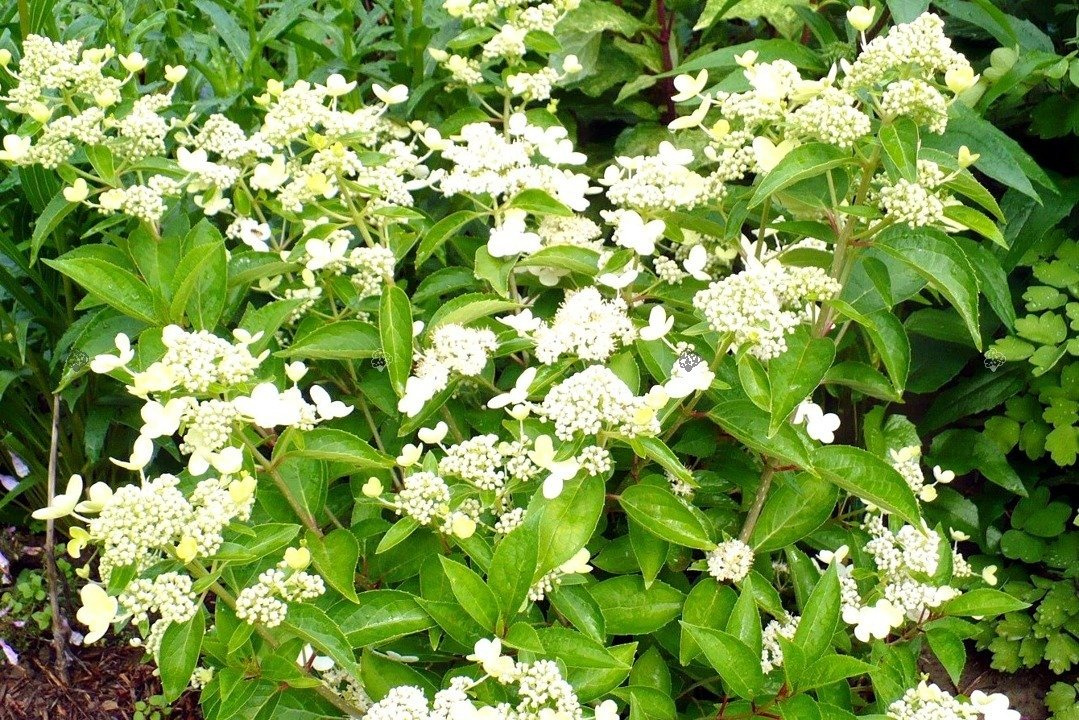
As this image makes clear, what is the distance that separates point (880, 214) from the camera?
4.42ft

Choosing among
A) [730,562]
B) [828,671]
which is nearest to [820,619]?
[828,671]

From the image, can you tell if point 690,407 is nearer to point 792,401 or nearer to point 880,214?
point 792,401

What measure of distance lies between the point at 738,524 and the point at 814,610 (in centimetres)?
41

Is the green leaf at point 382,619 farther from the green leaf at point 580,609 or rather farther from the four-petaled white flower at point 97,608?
the four-petaled white flower at point 97,608

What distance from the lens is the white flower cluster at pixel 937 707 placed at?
133 centimetres

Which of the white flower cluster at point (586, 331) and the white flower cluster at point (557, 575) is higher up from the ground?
the white flower cluster at point (586, 331)

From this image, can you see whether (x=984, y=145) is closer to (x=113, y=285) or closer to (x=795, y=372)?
(x=795, y=372)

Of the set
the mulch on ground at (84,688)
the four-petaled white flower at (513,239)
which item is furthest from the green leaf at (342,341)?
the mulch on ground at (84,688)

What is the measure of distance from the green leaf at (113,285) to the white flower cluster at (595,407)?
0.66m

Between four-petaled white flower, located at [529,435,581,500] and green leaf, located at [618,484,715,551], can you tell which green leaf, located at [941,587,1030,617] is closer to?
green leaf, located at [618,484,715,551]

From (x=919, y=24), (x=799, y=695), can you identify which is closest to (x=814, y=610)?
(x=799, y=695)

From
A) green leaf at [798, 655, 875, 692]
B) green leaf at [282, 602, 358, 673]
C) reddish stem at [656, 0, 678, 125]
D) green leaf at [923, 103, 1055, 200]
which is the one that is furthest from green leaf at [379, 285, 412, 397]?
reddish stem at [656, 0, 678, 125]

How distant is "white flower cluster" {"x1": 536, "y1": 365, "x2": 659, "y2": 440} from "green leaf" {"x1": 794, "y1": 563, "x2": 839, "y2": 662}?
0.33 m

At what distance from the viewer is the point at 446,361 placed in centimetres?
145
